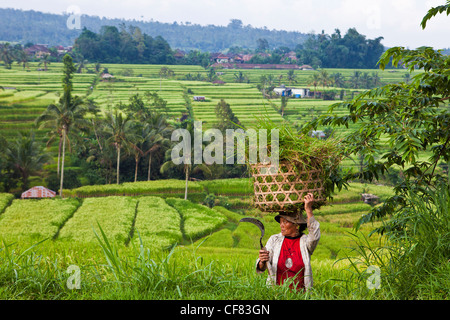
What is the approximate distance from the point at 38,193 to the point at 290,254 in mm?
15709

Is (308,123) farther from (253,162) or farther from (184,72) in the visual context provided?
(184,72)

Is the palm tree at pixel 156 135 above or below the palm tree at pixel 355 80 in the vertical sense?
below

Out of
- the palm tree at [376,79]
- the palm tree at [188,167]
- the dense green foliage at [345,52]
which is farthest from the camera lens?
the dense green foliage at [345,52]

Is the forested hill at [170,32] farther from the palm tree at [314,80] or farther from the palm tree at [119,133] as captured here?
the palm tree at [119,133]

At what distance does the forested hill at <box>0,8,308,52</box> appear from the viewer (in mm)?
36594

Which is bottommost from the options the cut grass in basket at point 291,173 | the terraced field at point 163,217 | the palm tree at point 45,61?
the terraced field at point 163,217

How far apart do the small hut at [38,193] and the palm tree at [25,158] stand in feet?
1.20

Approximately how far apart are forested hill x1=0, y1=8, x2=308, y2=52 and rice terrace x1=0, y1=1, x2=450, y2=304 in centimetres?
1087

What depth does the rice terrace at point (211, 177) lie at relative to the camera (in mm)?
2201

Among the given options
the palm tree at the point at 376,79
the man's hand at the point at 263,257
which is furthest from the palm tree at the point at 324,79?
the man's hand at the point at 263,257

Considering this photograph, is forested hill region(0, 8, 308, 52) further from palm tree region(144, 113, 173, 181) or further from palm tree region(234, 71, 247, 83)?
palm tree region(144, 113, 173, 181)

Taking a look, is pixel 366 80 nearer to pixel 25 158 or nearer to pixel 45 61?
pixel 25 158

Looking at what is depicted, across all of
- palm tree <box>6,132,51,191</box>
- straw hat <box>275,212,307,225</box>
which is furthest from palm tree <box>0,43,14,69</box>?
straw hat <box>275,212,307,225</box>

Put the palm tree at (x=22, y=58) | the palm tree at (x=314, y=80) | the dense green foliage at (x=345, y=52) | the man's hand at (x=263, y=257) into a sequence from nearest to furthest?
the man's hand at (x=263, y=257), the palm tree at (x=314, y=80), the palm tree at (x=22, y=58), the dense green foliage at (x=345, y=52)
